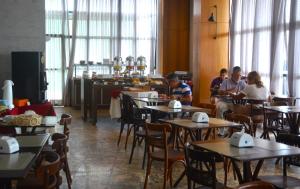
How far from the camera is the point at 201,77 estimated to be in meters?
11.3

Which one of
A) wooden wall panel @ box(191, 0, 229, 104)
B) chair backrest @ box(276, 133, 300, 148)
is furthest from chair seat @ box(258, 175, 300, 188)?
wooden wall panel @ box(191, 0, 229, 104)

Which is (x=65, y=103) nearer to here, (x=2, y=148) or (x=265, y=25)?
(x=265, y=25)

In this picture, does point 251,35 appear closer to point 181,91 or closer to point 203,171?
A: point 181,91

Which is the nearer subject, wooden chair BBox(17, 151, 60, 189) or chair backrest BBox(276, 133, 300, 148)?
wooden chair BBox(17, 151, 60, 189)

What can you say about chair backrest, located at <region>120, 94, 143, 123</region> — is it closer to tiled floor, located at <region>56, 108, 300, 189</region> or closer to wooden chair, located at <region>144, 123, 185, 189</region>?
tiled floor, located at <region>56, 108, 300, 189</region>

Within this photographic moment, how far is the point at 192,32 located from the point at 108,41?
2.96 m

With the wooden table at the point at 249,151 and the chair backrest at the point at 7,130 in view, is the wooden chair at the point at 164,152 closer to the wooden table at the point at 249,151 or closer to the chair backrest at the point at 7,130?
the wooden table at the point at 249,151

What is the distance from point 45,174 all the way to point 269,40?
24.2 ft

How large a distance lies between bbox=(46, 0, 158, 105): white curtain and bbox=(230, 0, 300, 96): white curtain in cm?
345

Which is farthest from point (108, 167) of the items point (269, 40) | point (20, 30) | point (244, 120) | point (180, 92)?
point (269, 40)

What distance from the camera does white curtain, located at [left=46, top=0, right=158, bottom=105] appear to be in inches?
495

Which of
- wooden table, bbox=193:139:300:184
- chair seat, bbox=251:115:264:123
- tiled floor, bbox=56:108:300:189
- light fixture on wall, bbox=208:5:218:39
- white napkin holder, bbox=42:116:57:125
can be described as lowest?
tiled floor, bbox=56:108:300:189

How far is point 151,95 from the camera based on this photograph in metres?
7.71

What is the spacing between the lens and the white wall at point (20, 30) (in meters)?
7.61
